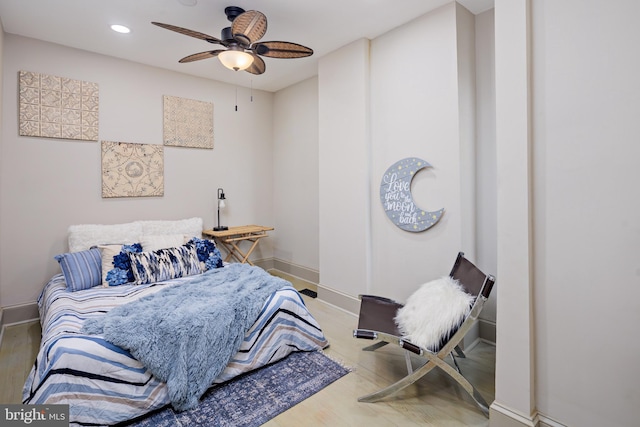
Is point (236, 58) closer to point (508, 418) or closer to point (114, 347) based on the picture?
point (114, 347)

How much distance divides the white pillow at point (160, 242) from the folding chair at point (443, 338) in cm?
212

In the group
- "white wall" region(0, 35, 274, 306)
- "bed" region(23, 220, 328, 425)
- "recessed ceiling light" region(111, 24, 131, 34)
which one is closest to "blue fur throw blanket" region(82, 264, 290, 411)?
"bed" region(23, 220, 328, 425)

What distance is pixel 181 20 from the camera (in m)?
2.79

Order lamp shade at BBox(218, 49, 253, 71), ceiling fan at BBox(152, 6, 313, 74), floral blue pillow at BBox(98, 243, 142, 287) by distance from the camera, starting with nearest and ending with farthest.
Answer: ceiling fan at BBox(152, 6, 313, 74)
lamp shade at BBox(218, 49, 253, 71)
floral blue pillow at BBox(98, 243, 142, 287)

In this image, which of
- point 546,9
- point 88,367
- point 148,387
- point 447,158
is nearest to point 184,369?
point 148,387

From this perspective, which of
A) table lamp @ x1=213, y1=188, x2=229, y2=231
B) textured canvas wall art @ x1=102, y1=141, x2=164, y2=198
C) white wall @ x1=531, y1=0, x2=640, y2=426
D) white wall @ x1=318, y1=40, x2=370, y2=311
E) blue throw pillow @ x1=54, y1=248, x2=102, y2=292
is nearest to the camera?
white wall @ x1=531, y1=0, x2=640, y2=426

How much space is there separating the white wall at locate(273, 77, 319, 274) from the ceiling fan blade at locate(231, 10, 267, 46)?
1.93 metres

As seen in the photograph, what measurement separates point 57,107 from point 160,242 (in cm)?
170

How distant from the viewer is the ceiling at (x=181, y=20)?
101 inches

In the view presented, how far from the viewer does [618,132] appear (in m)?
1.40

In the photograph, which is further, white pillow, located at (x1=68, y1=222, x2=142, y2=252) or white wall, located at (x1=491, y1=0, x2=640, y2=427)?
white pillow, located at (x1=68, y1=222, x2=142, y2=252)

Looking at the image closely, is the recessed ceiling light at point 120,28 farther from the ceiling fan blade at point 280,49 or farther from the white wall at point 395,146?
the white wall at point 395,146

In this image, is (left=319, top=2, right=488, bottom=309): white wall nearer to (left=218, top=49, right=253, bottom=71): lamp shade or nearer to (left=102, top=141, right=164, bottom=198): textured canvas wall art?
(left=218, top=49, right=253, bottom=71): lamp shade

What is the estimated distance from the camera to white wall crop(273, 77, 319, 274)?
14.3ft
